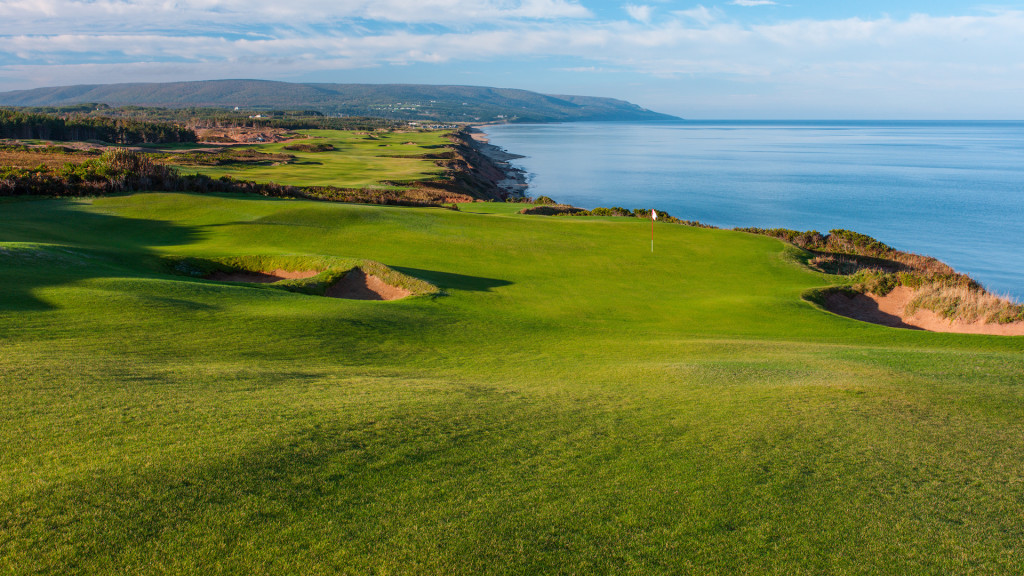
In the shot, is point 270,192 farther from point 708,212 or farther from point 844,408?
point 708,212

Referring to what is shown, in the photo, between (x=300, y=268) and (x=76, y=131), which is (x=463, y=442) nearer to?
(x=300, y=268)

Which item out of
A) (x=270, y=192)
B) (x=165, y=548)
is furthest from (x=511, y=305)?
(x=270, y=192)

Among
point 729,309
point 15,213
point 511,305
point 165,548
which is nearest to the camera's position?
point 165,548

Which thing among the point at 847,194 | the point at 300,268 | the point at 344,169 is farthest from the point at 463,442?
the point at 847,194

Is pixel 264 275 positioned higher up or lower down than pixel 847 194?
lower down

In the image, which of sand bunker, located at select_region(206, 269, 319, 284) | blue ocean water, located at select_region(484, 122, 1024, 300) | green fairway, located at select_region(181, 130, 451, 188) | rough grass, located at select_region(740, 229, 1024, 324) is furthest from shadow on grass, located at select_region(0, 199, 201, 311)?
blue ocean water, located at select_region(484, 122, 1024, 300)

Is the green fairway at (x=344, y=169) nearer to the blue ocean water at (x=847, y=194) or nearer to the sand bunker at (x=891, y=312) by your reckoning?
the blue ocean water at (x=847, y=194)

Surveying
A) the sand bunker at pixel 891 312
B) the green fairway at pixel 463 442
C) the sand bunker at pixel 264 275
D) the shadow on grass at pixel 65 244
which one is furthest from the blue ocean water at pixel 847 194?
the shadow on grass at pixel 65 244
